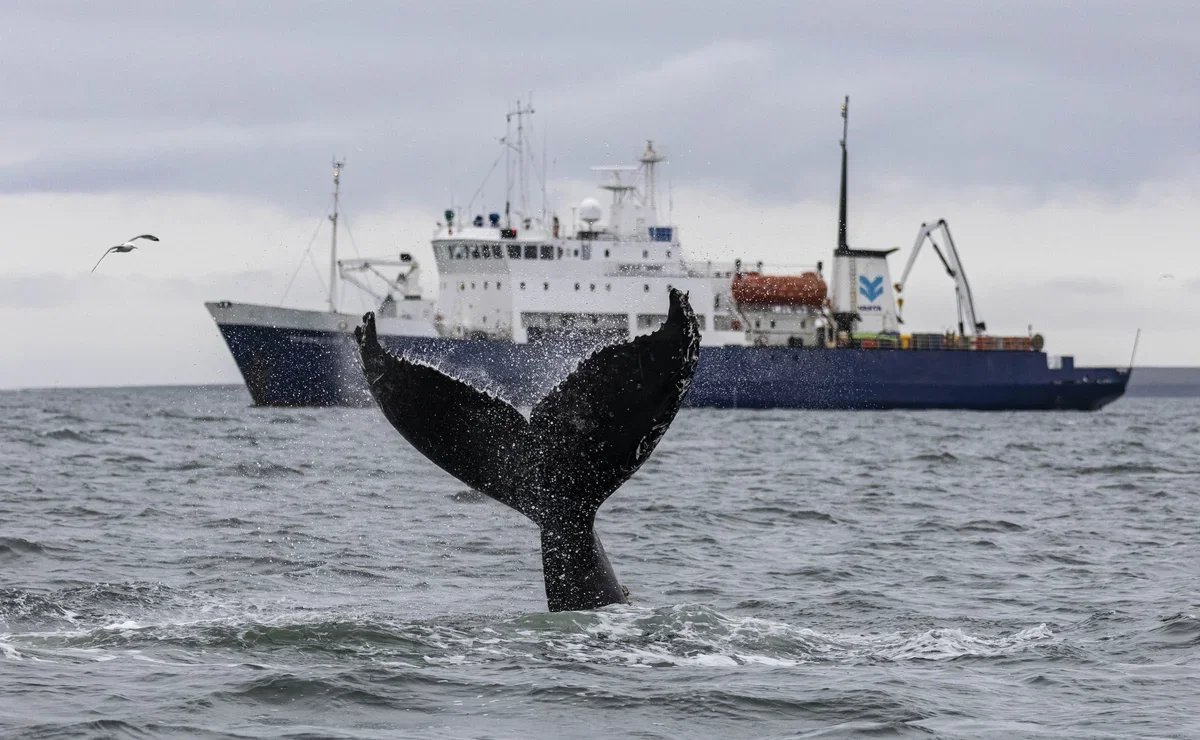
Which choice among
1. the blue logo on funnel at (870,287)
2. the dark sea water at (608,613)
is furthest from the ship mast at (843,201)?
the dark sea water at (608,613)

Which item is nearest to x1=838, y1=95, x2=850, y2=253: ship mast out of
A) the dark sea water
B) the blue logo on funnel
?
the blue logo on funnel

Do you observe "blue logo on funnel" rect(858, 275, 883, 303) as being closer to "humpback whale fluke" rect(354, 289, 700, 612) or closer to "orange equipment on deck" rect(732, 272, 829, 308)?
"orange equipment on deck" rect(732, 272, 829, 308)

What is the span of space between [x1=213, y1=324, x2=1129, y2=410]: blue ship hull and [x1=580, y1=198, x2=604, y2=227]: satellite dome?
4.74 metres

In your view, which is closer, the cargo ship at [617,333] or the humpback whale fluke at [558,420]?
the humpback whale fluke at [558,420]

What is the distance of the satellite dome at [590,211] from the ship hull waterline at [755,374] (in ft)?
15.8

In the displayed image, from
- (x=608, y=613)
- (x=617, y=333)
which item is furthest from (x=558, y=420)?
(x=617, y=333)

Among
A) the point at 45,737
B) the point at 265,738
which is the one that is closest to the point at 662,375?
the point at 265,738

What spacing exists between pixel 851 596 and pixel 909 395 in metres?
47.3

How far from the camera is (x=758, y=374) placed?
175 ft

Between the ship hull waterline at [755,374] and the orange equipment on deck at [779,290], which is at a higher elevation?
the orange equipment on deck at [779,290]

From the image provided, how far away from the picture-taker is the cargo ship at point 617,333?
4881 cm

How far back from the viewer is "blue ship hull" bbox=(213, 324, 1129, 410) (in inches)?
1909

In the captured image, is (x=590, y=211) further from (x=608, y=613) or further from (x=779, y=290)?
(x=608, y=613)

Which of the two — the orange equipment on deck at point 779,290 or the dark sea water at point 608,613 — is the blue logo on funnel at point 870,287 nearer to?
the orange equipment on deck at point 779,290
